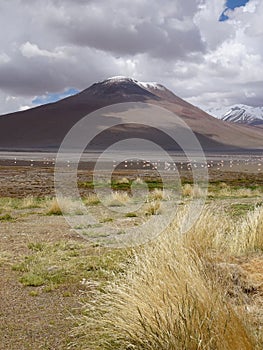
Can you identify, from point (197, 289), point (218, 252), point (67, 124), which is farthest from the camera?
point (67, 124)

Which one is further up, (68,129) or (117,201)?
(68,129)

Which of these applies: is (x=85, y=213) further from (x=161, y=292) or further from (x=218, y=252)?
(x=161, y=292)

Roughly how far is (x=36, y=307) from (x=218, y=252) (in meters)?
2.06

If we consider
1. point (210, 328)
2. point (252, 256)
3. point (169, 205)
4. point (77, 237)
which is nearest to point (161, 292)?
point (210, 328)

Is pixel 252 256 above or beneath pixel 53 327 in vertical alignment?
above

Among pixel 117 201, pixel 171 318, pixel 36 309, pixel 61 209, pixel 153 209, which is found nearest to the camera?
pixel 171 318

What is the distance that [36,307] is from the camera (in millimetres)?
4371

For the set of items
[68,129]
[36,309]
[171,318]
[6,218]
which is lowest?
[6,218]

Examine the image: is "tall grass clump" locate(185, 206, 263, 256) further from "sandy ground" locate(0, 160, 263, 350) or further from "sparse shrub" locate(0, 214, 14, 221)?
"sparse shrub" locate(0, 214, 14, 221)

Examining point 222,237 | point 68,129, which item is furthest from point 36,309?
point 68,129

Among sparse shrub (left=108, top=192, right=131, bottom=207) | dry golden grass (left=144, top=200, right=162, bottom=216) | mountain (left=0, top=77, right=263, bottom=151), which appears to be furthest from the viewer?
mountain (left=0, top=77, right=263, bottom=151)

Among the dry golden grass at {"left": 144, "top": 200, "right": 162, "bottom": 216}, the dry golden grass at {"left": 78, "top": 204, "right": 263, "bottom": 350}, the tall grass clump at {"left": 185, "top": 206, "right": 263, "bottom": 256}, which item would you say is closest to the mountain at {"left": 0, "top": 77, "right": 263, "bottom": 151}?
the dry golden grass at {"left": 144, "top": 200, "right": 162, "bottom": 216}

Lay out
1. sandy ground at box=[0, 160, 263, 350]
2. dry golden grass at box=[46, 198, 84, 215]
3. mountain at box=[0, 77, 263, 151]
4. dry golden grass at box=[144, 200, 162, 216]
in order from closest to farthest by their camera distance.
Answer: sandy ground at box=[0, 160, 263, 350]
dry golden grass at box=[144, 200, 162, 216]
dry golden grass at box=[46, 198, 84, 215]
mountain at box=[0, 77, 263, 151]

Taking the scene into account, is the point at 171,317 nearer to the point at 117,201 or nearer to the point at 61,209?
the point at 61,209
